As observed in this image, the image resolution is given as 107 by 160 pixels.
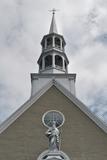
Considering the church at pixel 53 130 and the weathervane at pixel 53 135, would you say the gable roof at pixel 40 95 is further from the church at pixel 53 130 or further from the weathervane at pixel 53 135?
the weathervane at pixel 53 135

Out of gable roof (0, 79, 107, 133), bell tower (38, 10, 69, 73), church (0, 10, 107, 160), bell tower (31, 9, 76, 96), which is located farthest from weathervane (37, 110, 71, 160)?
bell tower (38, 10, 69, 73)

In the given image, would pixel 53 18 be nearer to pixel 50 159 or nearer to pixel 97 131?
pixel 97 131

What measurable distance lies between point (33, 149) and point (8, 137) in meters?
1.90

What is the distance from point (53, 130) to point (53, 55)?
12289 millimetres

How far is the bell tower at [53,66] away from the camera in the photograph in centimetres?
3170

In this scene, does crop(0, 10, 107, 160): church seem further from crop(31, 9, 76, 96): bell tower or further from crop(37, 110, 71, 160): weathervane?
crop(31, 9, 76, 96): bell tower

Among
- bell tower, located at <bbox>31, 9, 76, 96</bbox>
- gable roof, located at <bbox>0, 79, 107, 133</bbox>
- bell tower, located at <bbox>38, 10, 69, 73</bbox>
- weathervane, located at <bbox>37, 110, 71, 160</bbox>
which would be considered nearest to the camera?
weathervane, located at <bbox>37, 110, 71, 160</bbox>

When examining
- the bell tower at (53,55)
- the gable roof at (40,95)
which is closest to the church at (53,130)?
the gable roof at (40,95)

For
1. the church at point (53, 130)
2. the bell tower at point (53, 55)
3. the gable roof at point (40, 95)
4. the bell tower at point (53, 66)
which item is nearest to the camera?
the church at point (53, 130)

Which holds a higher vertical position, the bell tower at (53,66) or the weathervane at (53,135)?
the bell tower at (53,66)

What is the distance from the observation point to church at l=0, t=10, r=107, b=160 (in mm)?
24703

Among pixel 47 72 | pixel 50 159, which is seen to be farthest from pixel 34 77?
pixel 50 159

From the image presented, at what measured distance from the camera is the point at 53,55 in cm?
3388

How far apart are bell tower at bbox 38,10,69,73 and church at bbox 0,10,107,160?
454 cm
